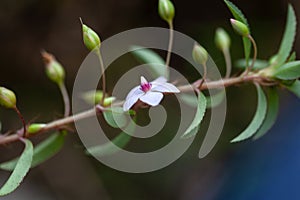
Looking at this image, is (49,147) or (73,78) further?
A: (73,78)

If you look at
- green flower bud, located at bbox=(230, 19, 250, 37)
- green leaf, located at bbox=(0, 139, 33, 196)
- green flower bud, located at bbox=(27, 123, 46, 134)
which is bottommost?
green leaf, located at bbox=(0, 139, 33, 196)

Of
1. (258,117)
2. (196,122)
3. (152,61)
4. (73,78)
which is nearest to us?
(196,122)

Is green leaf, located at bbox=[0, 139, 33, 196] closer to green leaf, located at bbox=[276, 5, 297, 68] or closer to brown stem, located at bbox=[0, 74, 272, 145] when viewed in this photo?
brown stem, located at bbox=[0, 74, 272, 145]

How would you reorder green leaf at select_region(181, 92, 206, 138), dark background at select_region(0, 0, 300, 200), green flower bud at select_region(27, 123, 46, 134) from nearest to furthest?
green leaf at select_region(181, 92, 206, 138), green flower bud at select_region(27, 123, 46, 134), dark background at select_region(0, 0, 300, 200)

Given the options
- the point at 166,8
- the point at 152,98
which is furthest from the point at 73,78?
the point at 152,98

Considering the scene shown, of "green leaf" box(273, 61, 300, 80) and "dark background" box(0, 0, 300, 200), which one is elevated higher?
"green leaf" box(273, 61, 300, 80)

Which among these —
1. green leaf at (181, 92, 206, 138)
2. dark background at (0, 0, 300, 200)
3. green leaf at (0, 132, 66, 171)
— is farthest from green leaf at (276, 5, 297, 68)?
dark background at (0, 0, 300, 200)

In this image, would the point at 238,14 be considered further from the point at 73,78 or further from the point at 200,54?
the point at 73,78

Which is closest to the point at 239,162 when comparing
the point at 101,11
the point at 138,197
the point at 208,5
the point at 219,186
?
the point at 219,186
